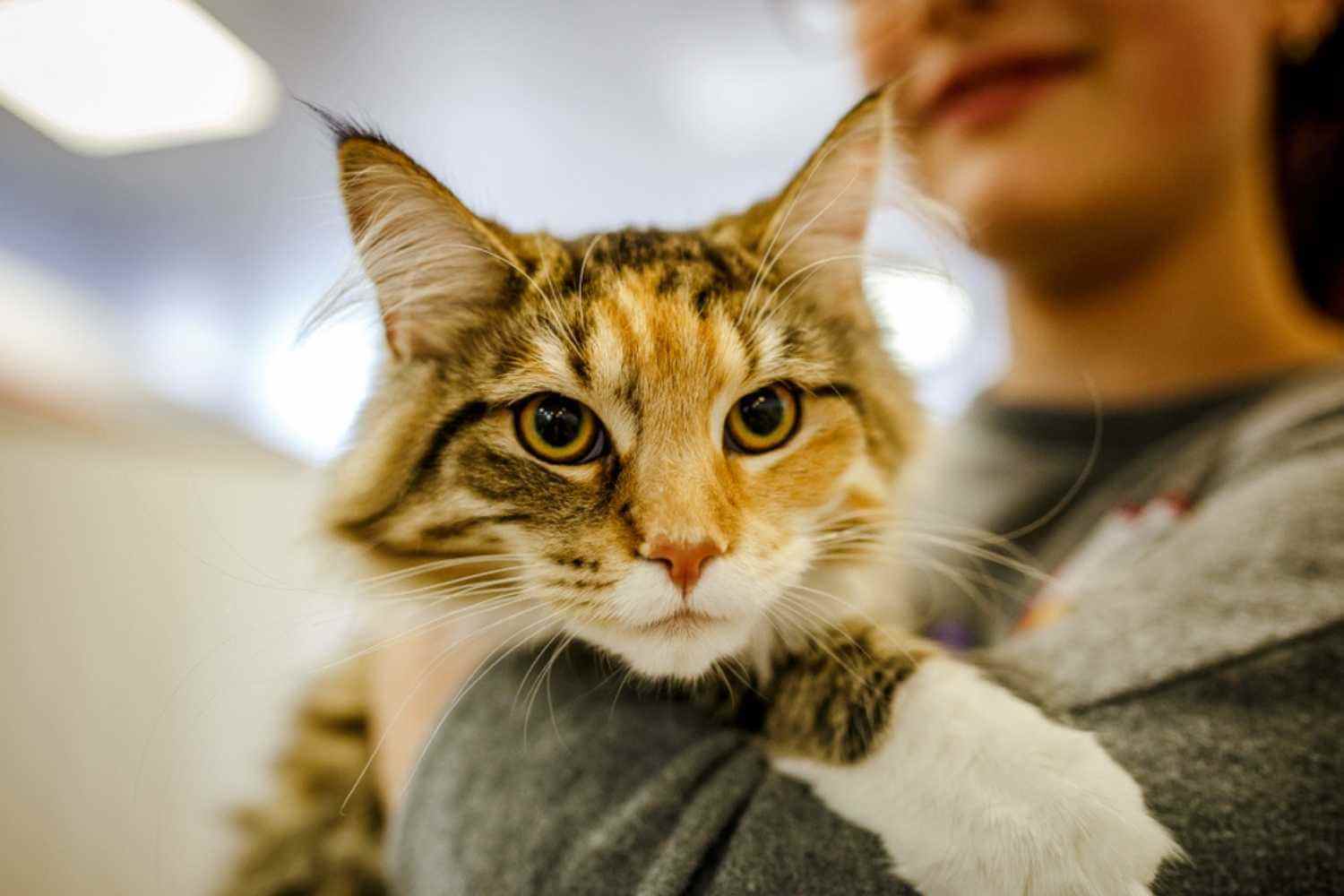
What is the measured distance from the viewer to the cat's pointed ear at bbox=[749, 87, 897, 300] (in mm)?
785

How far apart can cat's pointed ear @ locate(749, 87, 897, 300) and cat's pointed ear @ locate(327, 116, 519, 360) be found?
1.06 ft

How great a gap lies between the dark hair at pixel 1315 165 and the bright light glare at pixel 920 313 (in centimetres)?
119

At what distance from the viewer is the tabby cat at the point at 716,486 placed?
22.2 inches

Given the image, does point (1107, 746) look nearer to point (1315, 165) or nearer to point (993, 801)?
point (993, 801)

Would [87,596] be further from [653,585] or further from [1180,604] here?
[1180,604]

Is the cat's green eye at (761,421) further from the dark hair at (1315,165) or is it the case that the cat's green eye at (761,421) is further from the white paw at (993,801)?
the dark hair at (1315,165)

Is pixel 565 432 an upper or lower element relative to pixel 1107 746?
upper

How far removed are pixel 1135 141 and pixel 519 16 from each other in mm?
1148

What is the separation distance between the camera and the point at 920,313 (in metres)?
1.00

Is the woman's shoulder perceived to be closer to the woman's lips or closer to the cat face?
the cat face

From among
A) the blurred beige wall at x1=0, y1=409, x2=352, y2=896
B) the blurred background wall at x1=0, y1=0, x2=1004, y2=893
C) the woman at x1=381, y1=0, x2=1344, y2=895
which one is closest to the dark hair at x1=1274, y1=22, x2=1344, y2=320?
the woman at x1=381, y1=0, x2=1344, y2=895

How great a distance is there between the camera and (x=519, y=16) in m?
1.38

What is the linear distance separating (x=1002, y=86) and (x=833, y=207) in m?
0.66

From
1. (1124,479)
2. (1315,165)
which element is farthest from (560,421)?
(1315,165)
